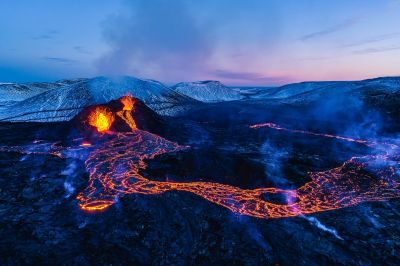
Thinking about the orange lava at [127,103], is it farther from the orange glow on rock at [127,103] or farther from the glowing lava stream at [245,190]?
the glowing lava stream at [245,190]

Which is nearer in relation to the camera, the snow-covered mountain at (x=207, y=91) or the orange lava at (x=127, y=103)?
the orange lava at (x=127, y=103)

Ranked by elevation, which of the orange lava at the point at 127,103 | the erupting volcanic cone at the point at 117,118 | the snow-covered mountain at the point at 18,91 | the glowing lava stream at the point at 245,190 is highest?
the snow-covered mountain at the point at 18,91

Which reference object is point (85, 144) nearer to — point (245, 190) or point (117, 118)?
point (117, 118)

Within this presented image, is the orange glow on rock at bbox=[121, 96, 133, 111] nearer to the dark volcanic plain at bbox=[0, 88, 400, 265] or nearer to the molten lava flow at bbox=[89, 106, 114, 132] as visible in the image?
the molten lava flow at bbox=[89, 106, 114, 132]

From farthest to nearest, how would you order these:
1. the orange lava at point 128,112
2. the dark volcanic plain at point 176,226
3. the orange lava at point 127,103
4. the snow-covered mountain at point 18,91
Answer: the snow-covered mountain at point 18,91, the orange lava at point 127,103, the orange lava at point 128,112, the dark volcanic plain at point 176,226

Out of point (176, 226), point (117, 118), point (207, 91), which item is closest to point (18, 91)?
point (207, 91)

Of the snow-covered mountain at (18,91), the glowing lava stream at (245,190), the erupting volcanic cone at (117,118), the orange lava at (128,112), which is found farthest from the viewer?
the snow-covered mountain at (18,91)

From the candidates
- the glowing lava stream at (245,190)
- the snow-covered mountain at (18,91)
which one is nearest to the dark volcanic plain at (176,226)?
the glowing lava stream at (245,190)

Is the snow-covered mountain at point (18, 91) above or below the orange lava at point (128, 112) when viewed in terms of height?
above
